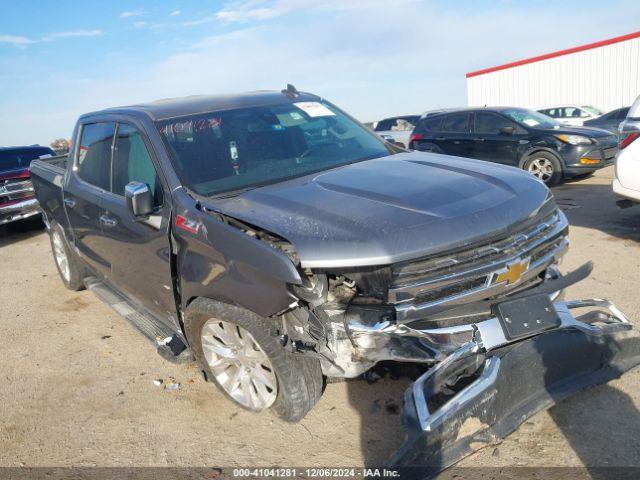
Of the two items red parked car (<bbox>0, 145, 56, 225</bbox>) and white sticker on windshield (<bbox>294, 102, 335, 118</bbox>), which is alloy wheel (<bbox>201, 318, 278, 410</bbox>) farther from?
red parked car (<bbox>0, 145, 56, 225</bbox>)

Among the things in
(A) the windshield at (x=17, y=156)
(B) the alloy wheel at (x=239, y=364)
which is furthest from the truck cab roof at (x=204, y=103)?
(A) the windshield at (x=17, y=156)

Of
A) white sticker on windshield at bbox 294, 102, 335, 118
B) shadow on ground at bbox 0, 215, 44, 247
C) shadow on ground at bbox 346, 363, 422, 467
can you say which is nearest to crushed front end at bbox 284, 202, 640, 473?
shadow on ground at bbox 346, 363, 422, 467

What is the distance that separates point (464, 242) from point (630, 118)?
5.26 metres

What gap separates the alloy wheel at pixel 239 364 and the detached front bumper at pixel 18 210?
294 inches

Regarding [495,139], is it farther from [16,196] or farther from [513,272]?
[16,196]

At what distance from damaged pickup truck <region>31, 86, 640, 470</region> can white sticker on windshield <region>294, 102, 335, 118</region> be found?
0.95 feet

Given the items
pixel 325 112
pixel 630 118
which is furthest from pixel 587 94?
pixel 325 112

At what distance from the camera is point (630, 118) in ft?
21.1

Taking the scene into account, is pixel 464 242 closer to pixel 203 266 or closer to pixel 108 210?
pixel 203 266

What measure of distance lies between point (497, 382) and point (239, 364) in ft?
4.97

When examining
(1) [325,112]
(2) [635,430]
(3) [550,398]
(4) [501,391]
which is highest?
(1) [325,112]

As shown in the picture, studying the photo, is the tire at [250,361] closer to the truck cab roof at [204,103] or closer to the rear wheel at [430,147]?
the truck cab roof at [204,103]

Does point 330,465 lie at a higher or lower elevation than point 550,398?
lower

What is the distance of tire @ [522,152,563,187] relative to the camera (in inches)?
379
